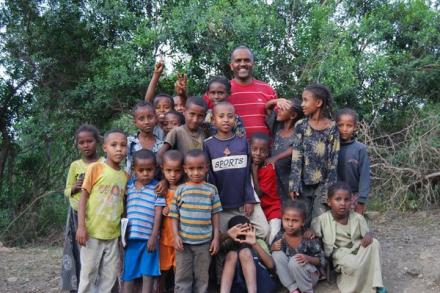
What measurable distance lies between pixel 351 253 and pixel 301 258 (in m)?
0.46

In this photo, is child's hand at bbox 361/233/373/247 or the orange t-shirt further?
child's hand at bbox 361/233/373/247

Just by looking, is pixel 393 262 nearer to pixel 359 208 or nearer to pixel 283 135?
pixel 359 208

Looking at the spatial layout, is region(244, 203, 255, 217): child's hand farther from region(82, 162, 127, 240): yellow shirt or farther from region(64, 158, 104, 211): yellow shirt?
region(64, 158, 104, 211): yellow shirt

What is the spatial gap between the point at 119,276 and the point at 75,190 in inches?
30.9

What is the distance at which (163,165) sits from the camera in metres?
3.63

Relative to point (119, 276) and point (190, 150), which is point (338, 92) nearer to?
point (190, 150)

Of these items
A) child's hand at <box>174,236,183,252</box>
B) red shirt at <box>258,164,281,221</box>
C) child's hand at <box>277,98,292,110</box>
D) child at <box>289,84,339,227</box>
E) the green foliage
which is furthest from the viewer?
the green foliage

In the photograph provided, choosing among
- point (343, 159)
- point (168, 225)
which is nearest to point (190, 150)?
point (168, 225)

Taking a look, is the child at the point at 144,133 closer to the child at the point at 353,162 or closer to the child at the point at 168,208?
the child at the point at 168,208

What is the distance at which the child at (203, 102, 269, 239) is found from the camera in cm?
372

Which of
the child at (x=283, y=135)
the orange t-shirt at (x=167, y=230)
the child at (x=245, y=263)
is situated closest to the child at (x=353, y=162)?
the child at (x=283, y=135)

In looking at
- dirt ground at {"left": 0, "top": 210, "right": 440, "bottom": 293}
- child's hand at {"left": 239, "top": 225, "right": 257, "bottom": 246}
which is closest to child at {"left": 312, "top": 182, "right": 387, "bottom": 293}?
dirt ground at {"left": 0, "top": 210, "right": 440, "bottom": 293}

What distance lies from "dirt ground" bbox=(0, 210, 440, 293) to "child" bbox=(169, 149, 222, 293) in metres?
1.11

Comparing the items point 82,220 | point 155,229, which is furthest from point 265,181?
point 82,220
